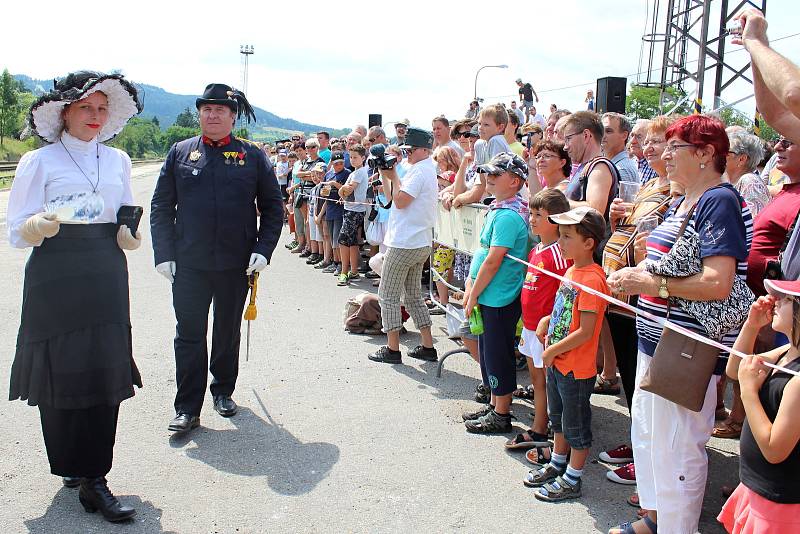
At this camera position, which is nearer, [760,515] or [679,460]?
[760,515]

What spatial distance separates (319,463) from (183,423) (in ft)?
3.41

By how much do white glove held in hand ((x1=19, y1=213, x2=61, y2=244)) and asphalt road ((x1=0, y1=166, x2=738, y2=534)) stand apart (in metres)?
1.42

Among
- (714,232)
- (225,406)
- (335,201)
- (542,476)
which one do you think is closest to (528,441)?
(542,476)

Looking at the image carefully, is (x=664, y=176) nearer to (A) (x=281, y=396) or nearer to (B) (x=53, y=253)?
(A) (x=281, y=396)

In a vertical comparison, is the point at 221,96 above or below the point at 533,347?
above

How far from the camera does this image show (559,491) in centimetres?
375

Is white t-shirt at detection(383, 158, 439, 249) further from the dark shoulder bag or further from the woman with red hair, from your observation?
the dark shoulder bag

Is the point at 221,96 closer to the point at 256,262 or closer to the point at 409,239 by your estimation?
the point at 256,262

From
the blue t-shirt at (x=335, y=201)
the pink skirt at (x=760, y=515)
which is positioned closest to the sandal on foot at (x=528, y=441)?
the pink skirt at (x=760, y=515)

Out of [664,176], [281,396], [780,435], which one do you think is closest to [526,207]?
[664,176]

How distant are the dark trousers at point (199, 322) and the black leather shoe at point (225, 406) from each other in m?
0.19

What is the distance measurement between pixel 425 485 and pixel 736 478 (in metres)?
1.85

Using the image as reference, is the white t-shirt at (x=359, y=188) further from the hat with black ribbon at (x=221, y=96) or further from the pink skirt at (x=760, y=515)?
the pink skirt at (x=760, y=515)

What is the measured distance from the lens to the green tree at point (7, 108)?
8112 cm
